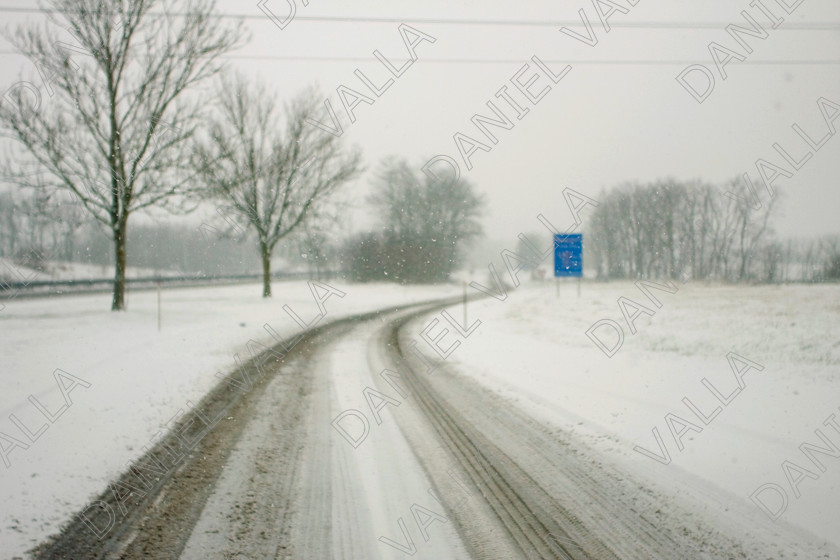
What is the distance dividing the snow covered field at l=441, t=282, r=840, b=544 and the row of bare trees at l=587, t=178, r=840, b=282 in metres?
29.9

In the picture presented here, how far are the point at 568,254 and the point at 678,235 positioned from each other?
3377 centimetres

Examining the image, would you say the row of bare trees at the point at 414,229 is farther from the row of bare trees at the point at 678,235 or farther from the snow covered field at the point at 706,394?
the snow covered field at the point at 706,394

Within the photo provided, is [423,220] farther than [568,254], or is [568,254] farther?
[423,220]

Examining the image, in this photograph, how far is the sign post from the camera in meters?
18.6

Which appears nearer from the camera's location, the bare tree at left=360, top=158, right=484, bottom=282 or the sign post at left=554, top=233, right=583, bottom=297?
the sign post at left=554, top=233, right=583, bottom=297

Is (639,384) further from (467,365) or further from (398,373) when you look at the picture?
(398,373)

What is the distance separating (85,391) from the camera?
751 cm

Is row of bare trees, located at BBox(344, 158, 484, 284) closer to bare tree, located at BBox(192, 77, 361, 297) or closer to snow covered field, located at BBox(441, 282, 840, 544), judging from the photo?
bare tree, located at BBox(192, 77, 361, 297)

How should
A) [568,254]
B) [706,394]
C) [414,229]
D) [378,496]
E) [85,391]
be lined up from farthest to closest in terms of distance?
[414,229], [568,254], [706,394], [85,391], [378,496]

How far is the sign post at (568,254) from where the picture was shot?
18.6 metres

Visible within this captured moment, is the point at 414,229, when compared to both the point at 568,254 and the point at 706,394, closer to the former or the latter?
the point at 568,254

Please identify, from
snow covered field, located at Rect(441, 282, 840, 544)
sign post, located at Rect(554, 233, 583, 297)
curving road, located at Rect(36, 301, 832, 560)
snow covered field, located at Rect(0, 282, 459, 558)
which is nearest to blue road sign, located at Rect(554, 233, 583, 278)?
sign post, located at Rect(554, 233, 583, 297)

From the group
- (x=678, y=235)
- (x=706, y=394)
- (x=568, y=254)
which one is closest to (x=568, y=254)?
(x=568, y=254)

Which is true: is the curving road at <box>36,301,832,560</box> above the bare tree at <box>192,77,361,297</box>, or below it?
below
